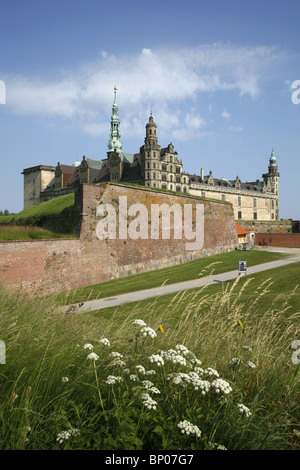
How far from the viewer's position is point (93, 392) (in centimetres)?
271

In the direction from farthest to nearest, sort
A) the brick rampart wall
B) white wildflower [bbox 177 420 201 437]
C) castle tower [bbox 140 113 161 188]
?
castle tower [bbox 140 113 161 188] < the brick rampart wall < white wildflower [bbox 177 420 201 437]

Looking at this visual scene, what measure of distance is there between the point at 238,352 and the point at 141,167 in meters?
55.2

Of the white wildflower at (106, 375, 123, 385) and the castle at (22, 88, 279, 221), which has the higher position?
the castle at (22, 88, 279, 221)

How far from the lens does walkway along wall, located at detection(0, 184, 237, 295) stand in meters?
14.4

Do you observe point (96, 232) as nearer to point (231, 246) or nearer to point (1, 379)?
point (1, 379)

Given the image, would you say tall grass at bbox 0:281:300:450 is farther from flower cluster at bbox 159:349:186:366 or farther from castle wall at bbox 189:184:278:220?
castle wall at bbox 189:184:278:220

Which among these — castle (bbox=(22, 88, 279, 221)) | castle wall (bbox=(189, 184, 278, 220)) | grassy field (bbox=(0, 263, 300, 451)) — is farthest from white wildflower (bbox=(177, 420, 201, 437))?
castle wall (bbox=(189, 184, 278, 220))

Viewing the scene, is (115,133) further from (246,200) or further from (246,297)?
(246,297)

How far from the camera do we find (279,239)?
39625 millimetres

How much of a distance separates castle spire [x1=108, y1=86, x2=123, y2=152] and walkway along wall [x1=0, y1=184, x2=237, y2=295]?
56.4 m

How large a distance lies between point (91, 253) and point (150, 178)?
39.4 meters

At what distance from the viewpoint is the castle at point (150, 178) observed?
56031 mm

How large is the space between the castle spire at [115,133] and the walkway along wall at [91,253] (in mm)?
56401

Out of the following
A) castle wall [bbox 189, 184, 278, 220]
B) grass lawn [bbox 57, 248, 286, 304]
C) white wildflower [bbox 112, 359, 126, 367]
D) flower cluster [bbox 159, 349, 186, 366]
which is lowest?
grass lawn [bbox 57, 248, 286, 304]
